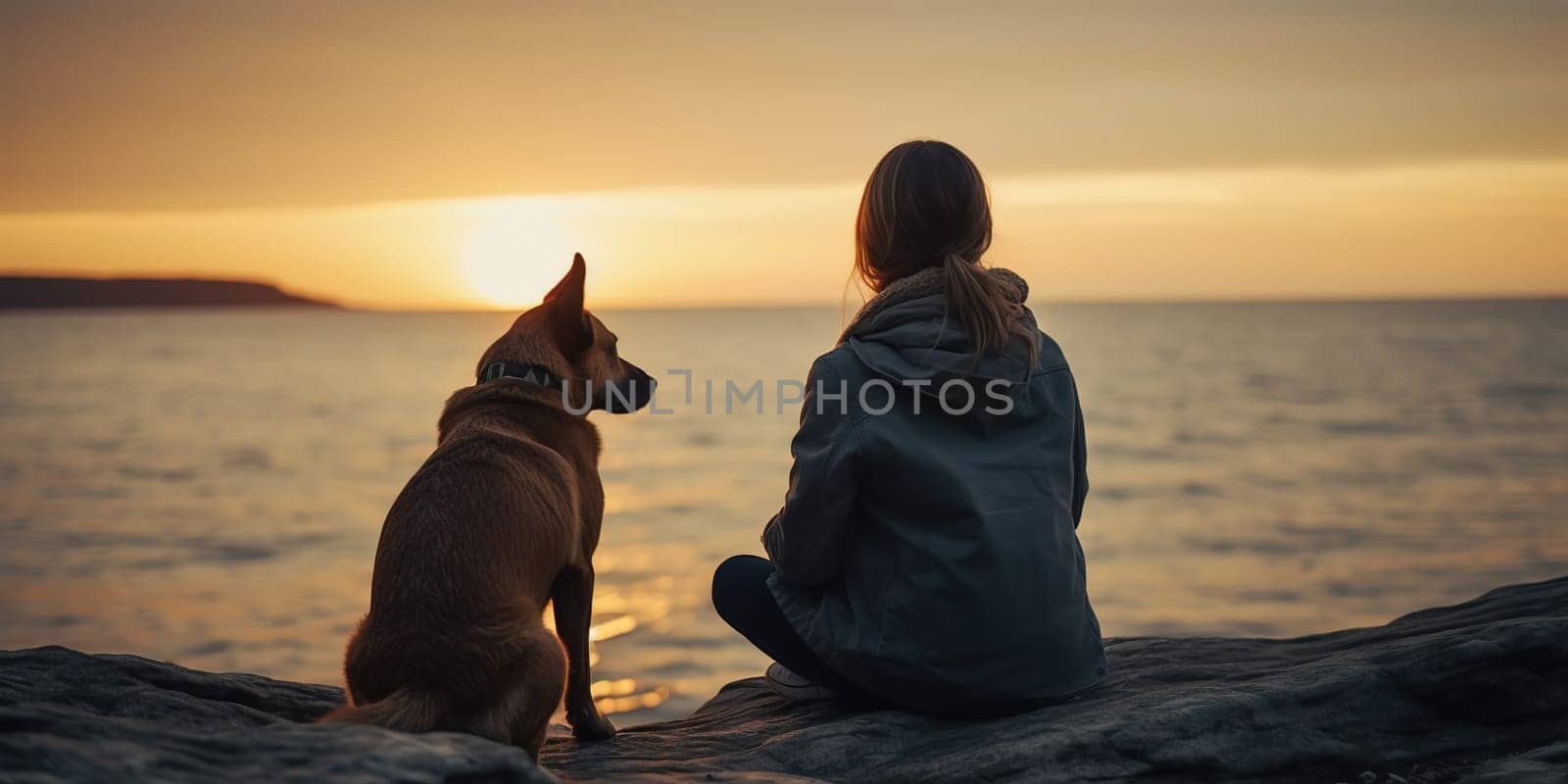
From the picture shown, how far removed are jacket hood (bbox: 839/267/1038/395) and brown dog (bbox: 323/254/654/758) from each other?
122 centimetres

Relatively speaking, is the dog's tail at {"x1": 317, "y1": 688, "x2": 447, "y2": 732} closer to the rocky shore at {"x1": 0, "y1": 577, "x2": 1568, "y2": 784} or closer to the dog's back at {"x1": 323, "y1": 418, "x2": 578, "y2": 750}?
the dog's back at {"x1": 323, "y1": 418, "x2": 578, "y2": 750}

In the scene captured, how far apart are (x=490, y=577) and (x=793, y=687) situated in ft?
5.23

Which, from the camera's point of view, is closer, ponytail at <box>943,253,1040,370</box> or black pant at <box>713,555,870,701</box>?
ponytail at <box>943,253,1040,370</box>

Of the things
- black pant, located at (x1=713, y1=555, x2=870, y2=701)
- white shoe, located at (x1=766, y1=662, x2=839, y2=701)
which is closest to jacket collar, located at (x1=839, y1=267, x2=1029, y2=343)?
black pant, located at (x1=713, y1=555, x2=870, y2=701)

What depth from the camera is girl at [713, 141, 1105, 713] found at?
3895mm

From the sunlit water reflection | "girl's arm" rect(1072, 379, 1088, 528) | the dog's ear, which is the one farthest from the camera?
the sunlit water reflection

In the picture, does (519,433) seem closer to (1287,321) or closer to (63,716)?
(63,716)

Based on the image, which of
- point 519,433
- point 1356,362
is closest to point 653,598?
point 519,433

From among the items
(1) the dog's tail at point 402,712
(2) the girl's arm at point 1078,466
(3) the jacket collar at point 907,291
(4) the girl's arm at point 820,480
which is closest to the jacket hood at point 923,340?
(3) the jacket collar at point 907,291

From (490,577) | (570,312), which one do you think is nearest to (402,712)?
(490,577)

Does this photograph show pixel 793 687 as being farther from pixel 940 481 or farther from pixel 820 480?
pixel 940 481

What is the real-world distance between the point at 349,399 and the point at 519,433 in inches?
2027

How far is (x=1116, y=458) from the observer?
30312mm

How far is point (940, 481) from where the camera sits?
3.88 meters
